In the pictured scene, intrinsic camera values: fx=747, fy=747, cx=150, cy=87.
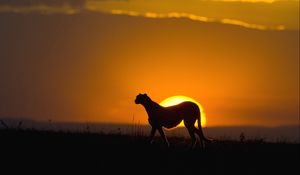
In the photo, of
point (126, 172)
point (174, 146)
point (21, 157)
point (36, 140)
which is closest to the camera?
point (126, 172)

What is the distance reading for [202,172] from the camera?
1605 centimetres

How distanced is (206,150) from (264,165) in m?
2.84

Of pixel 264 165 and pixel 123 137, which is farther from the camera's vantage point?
pixel 123 137

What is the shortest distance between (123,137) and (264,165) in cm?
564

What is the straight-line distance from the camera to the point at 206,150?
20.3 metres

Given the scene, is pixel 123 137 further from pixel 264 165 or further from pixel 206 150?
pixel 264 165

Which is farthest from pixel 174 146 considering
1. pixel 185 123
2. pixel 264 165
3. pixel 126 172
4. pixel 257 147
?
pixel 126 172

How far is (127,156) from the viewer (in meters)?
17.7

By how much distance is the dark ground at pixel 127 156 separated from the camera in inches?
632

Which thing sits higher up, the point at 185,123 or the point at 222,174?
the point at 185,123

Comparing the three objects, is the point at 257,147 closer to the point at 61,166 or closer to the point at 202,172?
the point at 202,172

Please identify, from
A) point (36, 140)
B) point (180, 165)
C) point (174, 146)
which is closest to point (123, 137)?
point (174, 146)

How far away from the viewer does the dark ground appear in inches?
632

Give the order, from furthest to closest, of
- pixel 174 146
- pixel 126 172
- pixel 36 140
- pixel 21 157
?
pixel 174 146
pixel 36 140
pixel 21 157
pixel 126 172
